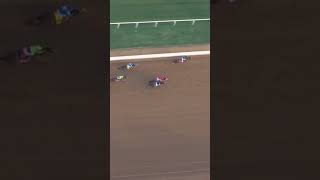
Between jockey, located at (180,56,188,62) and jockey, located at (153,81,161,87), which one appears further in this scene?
jockey, located at (180,56,188,62)

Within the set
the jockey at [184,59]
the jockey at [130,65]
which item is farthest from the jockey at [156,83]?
the jockey at [184,59]

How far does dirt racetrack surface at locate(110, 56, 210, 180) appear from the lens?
6.65 m

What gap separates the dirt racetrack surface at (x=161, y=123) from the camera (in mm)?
6648

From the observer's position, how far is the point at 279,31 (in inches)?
265

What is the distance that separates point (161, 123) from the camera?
7000 millimetres

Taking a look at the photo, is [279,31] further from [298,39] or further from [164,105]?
[164,105]
